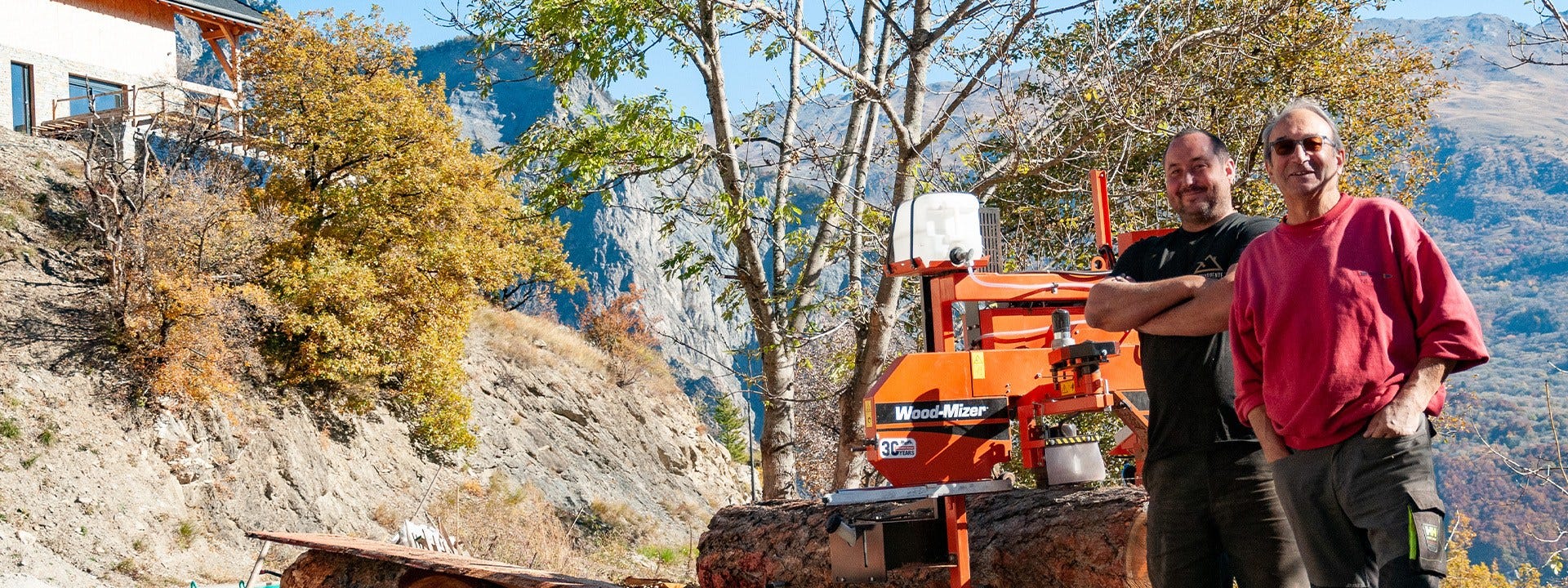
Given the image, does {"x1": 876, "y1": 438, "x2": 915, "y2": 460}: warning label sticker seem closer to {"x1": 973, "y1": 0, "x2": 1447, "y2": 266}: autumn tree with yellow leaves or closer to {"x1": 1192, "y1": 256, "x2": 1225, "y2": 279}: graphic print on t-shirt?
{"x1": 1192, "y1": 256, "x2": 1225, "y2": 279}: graphic print on t-shirt

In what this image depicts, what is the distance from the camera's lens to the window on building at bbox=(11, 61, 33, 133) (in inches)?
1046

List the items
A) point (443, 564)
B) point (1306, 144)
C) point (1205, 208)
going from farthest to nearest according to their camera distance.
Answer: point (443, 564)
point (1205, 208)
point (1306, 144)

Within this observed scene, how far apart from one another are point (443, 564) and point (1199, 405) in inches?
168

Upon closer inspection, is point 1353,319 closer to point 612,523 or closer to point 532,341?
point 612,523

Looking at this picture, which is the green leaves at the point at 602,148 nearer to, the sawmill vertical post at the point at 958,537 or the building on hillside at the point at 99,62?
the sawmill vertical post at the point at 958,537

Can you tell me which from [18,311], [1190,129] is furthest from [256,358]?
[1190,129]

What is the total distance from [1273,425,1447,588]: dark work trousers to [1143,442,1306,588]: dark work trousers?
0.55m

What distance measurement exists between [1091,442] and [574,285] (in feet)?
105

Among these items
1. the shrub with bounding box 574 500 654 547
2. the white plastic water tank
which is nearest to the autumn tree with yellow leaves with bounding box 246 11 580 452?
the shrub with bounding box 574 500 654 547

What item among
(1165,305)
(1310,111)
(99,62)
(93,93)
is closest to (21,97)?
(93,93)

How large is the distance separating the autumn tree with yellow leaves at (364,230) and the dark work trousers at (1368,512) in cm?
2039

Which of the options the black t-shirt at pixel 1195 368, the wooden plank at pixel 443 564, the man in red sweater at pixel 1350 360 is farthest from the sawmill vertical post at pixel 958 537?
the wooden plank at pixel 443 564

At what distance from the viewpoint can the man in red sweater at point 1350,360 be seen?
257 centimetres

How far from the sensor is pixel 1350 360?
2678 mm
